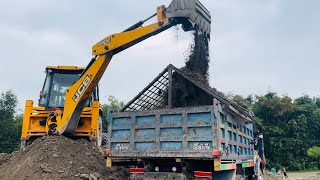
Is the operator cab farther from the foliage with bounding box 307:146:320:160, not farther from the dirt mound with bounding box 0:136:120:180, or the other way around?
the foliage with bounding box 307:146:320:160

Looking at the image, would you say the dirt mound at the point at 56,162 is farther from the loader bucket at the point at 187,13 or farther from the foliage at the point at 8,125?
the foliage at the point at 8,125

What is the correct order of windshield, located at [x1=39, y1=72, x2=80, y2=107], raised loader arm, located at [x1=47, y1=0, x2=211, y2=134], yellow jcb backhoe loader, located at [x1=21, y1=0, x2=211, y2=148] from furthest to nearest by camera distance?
windshield, located at [x1=39, y1=72, x2=80, y2=107] < yellow jcb backhoe loader, located at [x1=21, y1=0, x2=211, y2=148] < raised loader arm, located at [x1=47, y1=0, x2=211, y2=134]

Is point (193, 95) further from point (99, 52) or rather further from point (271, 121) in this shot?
point (271, 121)

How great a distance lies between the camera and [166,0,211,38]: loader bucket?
655 centimetres

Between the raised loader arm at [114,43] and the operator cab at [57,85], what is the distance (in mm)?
849

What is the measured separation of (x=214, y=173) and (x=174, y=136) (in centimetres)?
102

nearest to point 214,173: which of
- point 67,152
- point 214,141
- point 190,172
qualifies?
point 190,172

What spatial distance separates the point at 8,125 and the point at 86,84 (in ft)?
71.1

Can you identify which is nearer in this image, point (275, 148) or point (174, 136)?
point (174, 136)

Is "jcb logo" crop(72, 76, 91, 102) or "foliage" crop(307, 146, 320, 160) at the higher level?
"jcb logo" crop(72, 76, 91, 102)

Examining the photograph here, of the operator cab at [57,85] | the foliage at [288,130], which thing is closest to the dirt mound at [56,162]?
the operator cab at [57,85]

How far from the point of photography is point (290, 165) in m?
26.5

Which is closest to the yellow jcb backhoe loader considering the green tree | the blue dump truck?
the blue dump truck

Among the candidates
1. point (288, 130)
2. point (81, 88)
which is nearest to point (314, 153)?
point (288, 130)
